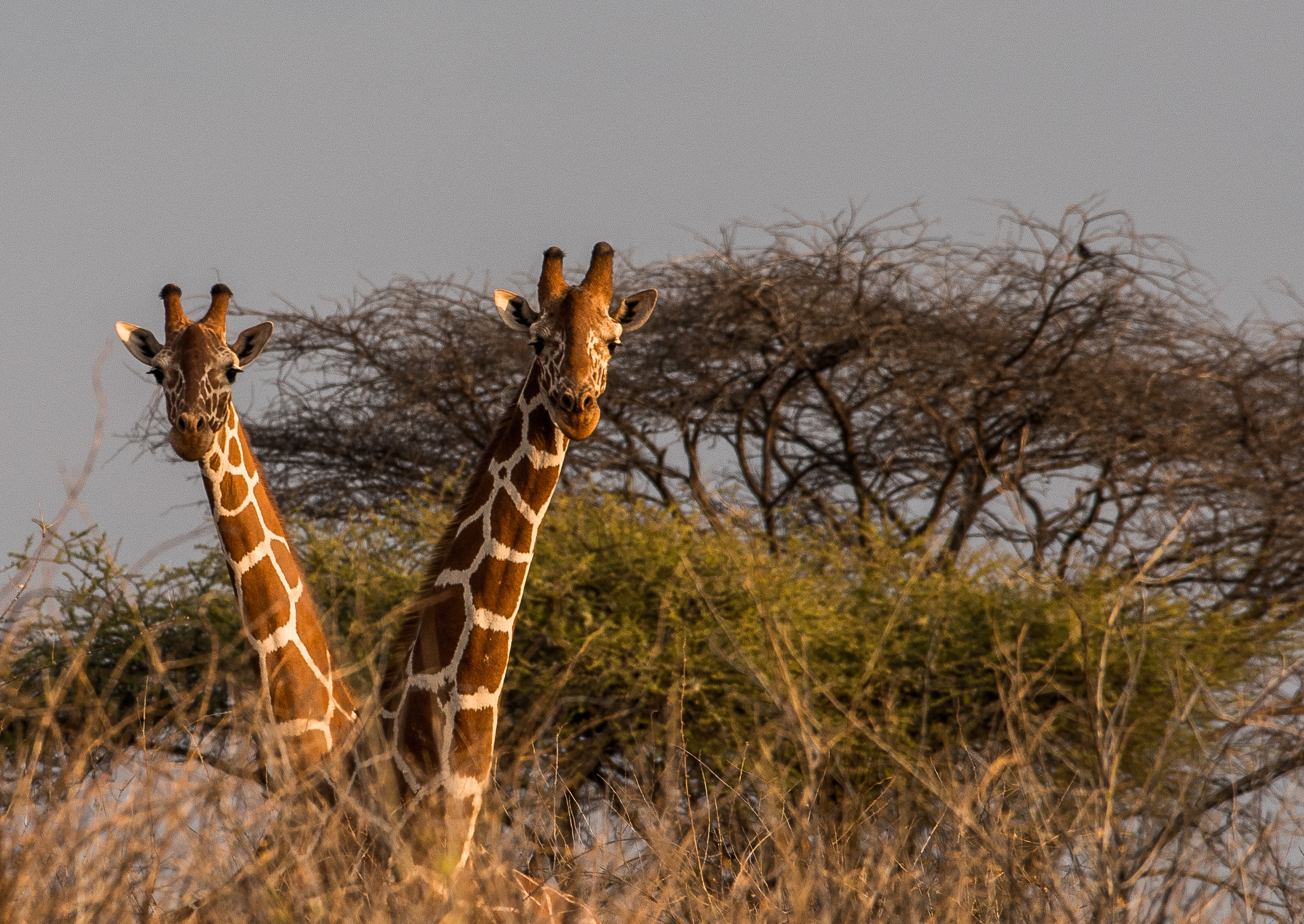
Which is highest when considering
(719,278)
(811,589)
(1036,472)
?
(719,278)

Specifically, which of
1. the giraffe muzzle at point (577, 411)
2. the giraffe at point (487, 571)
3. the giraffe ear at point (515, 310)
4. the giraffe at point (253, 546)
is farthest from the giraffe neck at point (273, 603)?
the giraffe muzzle at point (577, 411)

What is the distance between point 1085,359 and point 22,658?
467 inches

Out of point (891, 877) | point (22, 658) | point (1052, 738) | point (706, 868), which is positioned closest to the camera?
point (891, 877)

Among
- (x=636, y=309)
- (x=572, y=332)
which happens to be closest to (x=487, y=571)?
(x=572, y=332)

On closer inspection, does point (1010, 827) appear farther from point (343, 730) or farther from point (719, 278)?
point (719, 278)

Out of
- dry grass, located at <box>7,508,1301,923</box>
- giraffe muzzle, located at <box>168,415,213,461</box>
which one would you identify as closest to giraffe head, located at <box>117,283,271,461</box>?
giraffe muzzle, located at <box>168,415,213,461</box>

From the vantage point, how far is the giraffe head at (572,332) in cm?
611

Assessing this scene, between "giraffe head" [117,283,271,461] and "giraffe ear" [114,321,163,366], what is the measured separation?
0.05 m

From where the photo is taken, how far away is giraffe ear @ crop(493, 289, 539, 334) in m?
6.86

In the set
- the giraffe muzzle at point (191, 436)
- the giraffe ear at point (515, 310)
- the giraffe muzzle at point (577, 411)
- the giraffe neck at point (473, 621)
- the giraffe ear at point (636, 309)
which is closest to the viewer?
the giraffe muzzle at point (577, 411)

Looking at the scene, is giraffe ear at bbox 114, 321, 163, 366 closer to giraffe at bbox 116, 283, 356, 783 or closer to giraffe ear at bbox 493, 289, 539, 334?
giraffe at bbox 116, 283, 356, 783

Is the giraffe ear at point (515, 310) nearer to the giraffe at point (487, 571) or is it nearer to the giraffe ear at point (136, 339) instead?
the giraffe at point (487, 571)

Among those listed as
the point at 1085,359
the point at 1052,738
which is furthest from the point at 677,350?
the point at 1052,738

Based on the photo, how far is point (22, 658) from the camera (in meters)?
14.1
